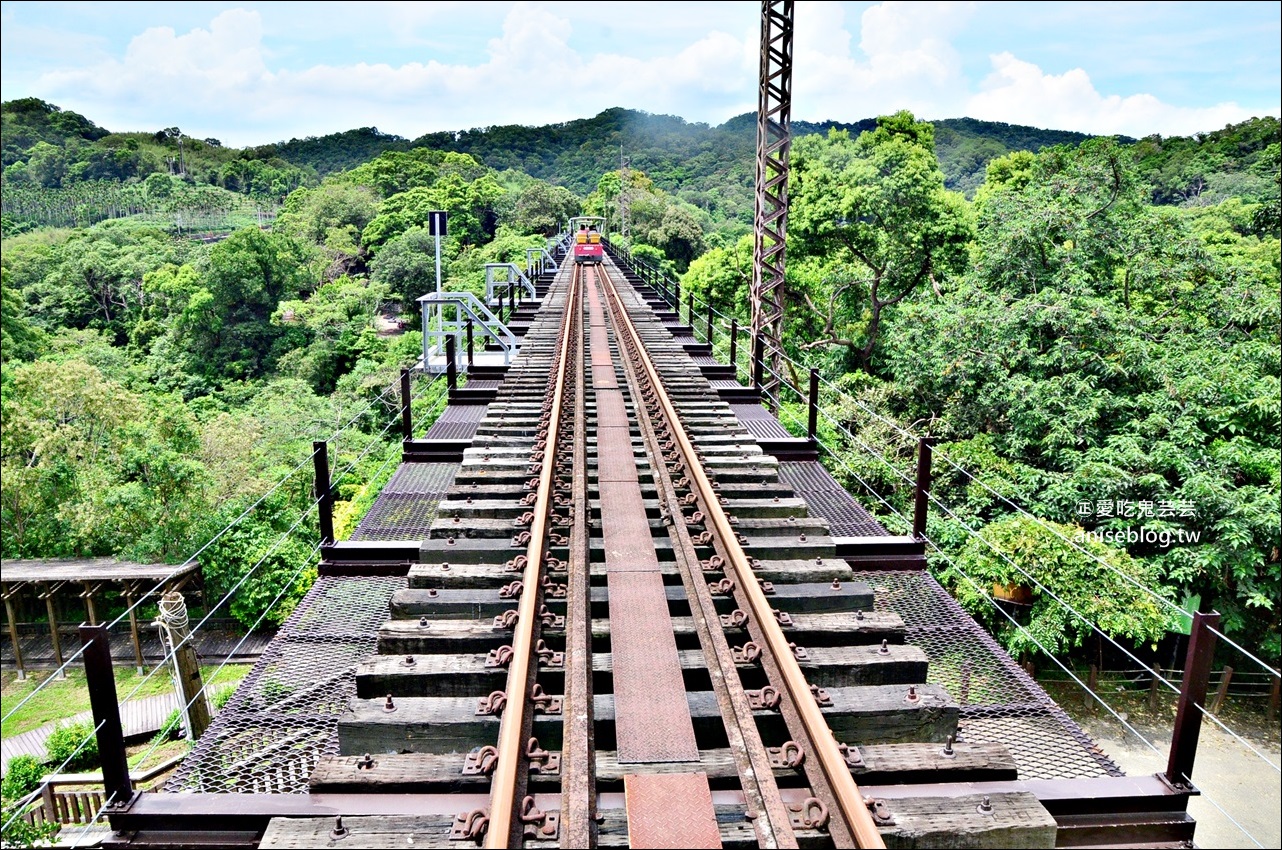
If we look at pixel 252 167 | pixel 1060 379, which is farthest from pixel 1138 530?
pixel 252 167

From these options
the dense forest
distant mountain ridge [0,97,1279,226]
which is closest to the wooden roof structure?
the dense forest

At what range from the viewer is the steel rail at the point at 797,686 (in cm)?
212

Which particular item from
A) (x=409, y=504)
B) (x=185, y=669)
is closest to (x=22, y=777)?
(x=185, y=669)

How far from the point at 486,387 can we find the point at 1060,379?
972 centimetres

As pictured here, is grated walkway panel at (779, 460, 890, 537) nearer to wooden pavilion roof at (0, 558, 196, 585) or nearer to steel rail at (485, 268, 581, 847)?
steel rail at (485, 268, 581, 847)

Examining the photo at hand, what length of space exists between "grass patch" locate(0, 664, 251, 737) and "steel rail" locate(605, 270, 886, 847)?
58.8 ft

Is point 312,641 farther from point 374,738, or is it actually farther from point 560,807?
point 560,807

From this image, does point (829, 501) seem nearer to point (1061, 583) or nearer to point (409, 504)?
point (409, 504)

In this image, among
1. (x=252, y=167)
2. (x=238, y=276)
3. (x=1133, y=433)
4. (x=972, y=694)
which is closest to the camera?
(x=972, y=694)

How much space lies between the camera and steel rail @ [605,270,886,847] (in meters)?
2.12

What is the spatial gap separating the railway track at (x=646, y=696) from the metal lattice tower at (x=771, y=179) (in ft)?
29.2

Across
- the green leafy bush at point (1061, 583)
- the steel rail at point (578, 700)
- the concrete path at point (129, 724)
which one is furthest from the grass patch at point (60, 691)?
the steel rail at point (578, 700)

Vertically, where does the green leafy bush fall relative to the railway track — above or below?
below

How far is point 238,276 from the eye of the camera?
41938 mm
